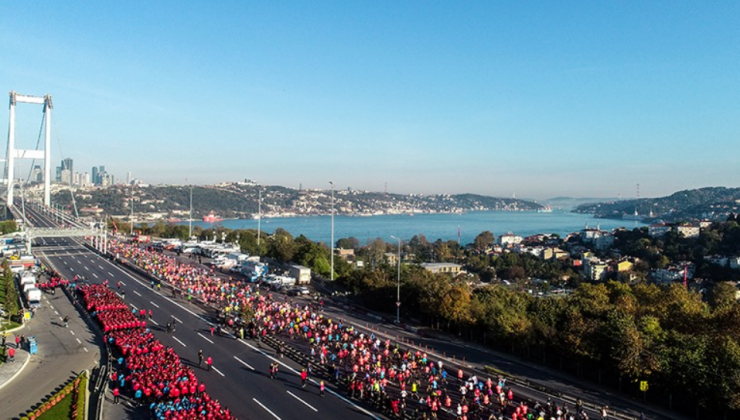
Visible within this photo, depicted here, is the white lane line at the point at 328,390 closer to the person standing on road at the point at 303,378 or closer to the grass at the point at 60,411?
the person standing on road at the point at 303,378

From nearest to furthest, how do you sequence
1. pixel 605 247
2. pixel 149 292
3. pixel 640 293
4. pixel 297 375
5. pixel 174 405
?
pixel 174 405 < pixel 297 375 < pixel 640 293 < pixel 149 292 < pixel 605 247

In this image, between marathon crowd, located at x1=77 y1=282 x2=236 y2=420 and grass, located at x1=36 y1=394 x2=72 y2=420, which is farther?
grass, located at x1=36 y1=394 x2=72 y2=420

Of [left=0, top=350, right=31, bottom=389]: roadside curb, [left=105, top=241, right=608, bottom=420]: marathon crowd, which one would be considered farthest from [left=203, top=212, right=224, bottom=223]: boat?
[left=0, top=350, right=31, bottom=389]: roadside curb

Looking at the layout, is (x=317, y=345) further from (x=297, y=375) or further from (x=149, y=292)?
(x=149, y=292)

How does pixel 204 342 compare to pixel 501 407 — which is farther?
→ pixel 204 342

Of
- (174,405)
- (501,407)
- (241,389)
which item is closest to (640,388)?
(501,407)

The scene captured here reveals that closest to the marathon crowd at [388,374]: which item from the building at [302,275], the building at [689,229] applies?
the building at [302,275]

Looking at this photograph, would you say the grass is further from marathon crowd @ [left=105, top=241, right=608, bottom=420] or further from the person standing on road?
the person standing on road

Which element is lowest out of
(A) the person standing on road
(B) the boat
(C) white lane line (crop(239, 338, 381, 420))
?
(B) the boat
